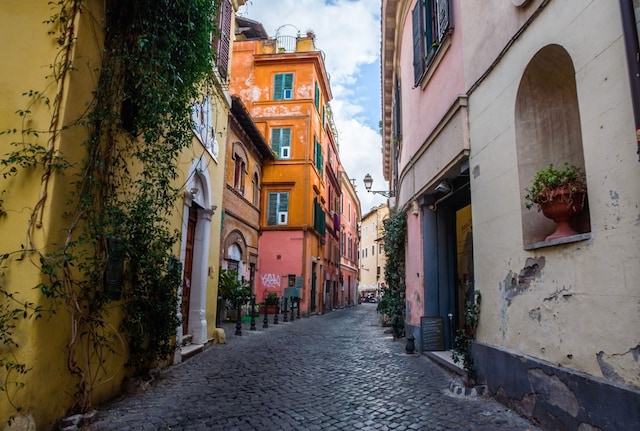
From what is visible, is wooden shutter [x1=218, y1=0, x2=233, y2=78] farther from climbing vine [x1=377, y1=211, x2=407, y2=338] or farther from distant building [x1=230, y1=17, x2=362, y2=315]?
distant building [x1=230, y1=17, x2=362, y2=315]

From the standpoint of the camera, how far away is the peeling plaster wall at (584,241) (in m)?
2.99

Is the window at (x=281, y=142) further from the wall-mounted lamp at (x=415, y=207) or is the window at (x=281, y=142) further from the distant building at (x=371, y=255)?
the distant building at (x=371, y=255)

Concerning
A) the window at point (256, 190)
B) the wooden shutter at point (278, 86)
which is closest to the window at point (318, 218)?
the window at point (256, 190)

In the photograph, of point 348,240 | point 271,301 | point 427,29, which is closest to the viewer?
point 427,29

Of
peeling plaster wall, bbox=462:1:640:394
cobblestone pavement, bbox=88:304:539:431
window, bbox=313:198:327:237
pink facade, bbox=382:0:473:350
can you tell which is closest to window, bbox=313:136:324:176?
window, bbox=313:198:327:237

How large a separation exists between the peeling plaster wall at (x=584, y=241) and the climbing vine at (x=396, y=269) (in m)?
5.67

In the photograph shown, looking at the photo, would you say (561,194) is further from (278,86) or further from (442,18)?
(278,86)

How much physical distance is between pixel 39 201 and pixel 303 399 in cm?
347

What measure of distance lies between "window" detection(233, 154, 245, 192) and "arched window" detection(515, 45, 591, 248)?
12.2 meters

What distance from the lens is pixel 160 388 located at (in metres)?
5.44

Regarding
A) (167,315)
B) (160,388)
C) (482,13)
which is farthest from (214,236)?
(482,13)

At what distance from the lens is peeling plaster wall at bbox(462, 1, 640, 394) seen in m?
2.99

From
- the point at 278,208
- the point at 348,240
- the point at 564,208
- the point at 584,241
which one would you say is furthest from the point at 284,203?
the point at 348,240

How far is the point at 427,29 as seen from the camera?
8.24 m
